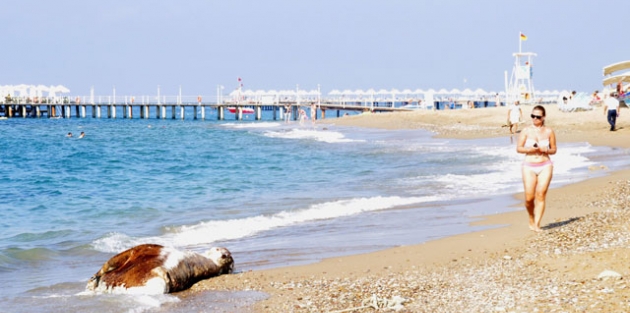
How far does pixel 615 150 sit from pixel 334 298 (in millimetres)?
16183

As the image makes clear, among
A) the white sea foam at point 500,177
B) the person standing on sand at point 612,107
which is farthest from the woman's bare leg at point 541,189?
the person standing on sand at point 612,107

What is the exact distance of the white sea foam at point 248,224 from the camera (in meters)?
10.1

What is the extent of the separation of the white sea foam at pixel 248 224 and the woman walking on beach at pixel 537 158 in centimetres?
380

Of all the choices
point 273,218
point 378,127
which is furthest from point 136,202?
point 378,127

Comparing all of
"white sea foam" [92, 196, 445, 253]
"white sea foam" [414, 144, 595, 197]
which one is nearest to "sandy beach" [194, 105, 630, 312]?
"white sea foam" [92, 196, 445, 253]

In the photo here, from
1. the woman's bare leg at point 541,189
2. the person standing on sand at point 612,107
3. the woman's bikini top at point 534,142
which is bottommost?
the woman's bare leg at point 541,189

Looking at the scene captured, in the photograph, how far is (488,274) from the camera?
255 inches

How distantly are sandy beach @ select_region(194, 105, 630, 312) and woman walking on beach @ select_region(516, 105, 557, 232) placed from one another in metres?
0.37

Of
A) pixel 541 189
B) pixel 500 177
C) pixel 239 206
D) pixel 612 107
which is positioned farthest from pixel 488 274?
pixel 612 107

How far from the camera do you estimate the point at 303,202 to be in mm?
14102

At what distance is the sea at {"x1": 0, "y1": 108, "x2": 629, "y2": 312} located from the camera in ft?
27.0

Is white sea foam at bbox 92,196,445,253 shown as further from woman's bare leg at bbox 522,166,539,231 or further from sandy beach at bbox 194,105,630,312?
woman's bare leg at bbox 522,166,539,231

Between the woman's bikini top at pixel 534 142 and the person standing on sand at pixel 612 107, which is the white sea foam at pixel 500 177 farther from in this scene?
the woman's bikini top at pixel 534 142

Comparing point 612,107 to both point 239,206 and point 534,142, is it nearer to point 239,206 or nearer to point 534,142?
point 239,206
